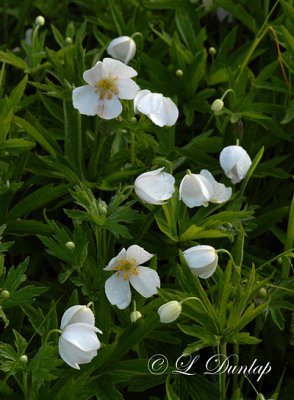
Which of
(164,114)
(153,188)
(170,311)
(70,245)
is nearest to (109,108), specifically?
(164,114)

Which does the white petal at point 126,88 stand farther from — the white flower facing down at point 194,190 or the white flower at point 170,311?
the white flower at point 170,311

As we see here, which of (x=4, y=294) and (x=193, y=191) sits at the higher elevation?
(x=193, y=191)

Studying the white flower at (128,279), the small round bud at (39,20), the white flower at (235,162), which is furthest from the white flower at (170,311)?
the small round bud at (39,20)

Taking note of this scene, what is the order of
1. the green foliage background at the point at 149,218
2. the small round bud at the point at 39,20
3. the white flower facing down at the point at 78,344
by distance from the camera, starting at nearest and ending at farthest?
the white flower facing down at the point at 78,344 → the green foliage background at the point at 149,218 → the small round bud at the point at 39,20

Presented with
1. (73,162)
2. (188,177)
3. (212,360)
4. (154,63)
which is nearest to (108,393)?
(212,360)

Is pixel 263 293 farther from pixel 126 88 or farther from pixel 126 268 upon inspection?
pixel 126 88

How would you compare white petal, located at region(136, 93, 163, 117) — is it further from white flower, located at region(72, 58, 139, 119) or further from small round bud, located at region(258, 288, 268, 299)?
small round bud, located at region(258, 288, 268, 299)
